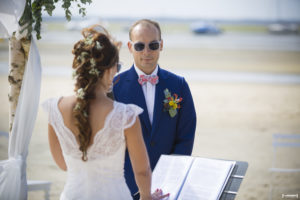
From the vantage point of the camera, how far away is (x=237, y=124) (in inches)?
396

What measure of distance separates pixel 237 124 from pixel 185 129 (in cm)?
666

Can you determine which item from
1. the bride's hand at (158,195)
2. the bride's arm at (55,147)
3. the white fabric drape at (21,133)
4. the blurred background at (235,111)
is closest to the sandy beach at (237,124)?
the blurred background at (235,111)

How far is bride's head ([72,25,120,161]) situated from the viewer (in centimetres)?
233

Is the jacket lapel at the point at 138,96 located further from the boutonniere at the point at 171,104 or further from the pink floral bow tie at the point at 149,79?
the boutonniere at the point at 171,104

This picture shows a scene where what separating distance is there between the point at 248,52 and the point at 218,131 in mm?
17755

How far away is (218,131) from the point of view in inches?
373

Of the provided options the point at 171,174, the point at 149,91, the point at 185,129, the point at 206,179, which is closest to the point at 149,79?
the point at 149,91

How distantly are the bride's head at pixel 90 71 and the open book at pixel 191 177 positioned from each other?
67cm

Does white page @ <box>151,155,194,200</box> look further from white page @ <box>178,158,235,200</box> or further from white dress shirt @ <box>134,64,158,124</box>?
white dress shirt @ <box>134,64,158,124</box>

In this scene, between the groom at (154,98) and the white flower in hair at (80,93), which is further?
the groom at (154,98)

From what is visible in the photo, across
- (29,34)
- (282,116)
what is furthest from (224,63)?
(29,34)

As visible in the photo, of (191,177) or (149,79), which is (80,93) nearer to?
(191,177)

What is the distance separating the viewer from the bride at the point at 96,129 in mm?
2344

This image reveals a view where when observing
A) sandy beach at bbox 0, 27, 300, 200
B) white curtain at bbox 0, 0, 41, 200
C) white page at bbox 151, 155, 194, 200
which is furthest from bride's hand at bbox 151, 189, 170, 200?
sandy beach at bbox 0, 27, 300, 200
